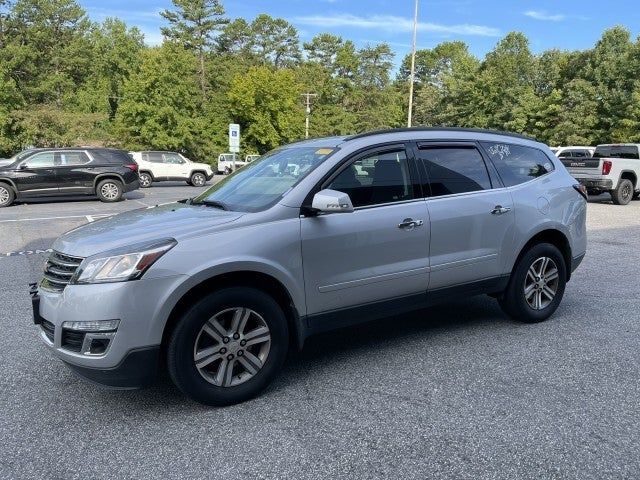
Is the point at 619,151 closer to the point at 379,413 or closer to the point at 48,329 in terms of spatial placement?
the point at 379,413

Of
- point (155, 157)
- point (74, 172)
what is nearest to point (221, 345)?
point (74, 172)

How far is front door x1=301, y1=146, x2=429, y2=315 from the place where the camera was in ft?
11.7

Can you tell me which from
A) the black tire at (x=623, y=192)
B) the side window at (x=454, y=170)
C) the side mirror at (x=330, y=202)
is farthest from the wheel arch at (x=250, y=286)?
the black tire at (x=623, y=192)

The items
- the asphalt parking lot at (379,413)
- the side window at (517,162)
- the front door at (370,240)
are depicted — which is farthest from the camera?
the side window at (517,162)

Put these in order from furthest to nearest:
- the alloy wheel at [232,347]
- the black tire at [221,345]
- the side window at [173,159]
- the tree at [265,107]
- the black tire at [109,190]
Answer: the tree at [265,107] → the side window at [173,159] → the black tire at [109,190] → the alloy wheel at [232,347] → the black tire at [221,345]

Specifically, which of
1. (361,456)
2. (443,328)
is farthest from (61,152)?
(361,456)

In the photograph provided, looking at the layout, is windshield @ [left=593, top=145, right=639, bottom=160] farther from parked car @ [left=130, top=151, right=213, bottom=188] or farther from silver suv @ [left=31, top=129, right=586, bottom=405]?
parked car @ [left=130, top=151, right=213, bottom=188]

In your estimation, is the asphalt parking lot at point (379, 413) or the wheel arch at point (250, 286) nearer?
the asphalt parking lot at point (379, 413)

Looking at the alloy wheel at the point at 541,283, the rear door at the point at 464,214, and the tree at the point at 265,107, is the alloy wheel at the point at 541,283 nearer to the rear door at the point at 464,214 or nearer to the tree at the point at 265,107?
the rear door at the point at 464,214

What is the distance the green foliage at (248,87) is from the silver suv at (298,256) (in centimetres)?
3204

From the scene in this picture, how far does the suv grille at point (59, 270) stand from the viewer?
3.13 metres

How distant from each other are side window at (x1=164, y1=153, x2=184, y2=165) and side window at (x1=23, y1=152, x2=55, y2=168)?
374 inches

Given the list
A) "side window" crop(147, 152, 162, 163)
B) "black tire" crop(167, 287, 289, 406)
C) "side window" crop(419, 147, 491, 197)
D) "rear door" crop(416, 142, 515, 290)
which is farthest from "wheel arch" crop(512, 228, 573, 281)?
"side window" crop(147, 152, 162, 163)

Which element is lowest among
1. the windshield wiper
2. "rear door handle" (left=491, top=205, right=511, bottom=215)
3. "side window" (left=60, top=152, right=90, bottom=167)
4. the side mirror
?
"side window" (left=60, top=152, right=90, bottom=167)
